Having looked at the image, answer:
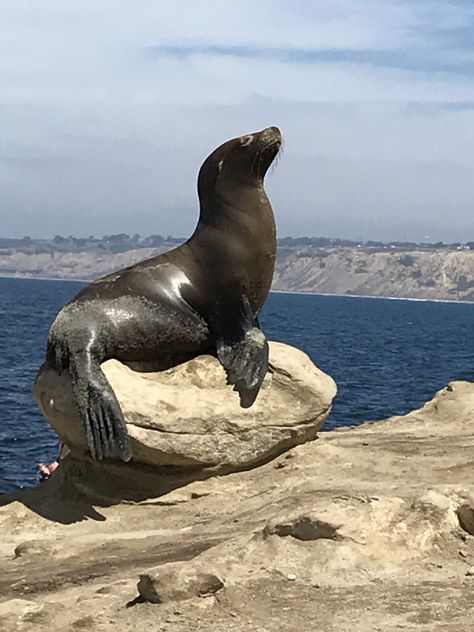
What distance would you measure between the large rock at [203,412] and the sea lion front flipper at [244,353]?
0.25 ft

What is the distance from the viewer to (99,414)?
293 inches

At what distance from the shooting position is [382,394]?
27.7 metres

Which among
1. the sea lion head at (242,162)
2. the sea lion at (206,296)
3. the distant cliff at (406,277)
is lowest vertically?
the distant cliff at (406,277)

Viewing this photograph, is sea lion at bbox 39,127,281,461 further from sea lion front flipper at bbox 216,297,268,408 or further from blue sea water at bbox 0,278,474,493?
blue sea water at bbox 0,278,474,493

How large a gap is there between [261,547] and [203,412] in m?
2.24

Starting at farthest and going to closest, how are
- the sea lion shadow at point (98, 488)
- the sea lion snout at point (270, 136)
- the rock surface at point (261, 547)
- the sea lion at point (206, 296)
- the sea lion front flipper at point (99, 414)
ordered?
the sea lion snout at point (270, 136) < the sea lion at point (206, 296) < the sea lion shadow at point (98, 488) < the sea lion front flipper at point (99, 414) < the rock surface at point (261, 547)

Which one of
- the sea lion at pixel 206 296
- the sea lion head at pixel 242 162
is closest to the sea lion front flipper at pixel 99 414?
the sea lion at pixel 206 296

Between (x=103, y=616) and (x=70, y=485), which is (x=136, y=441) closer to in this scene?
(x=70, y=485)

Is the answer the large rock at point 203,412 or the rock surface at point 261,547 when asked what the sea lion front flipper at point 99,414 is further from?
the rock surface at point 261,547

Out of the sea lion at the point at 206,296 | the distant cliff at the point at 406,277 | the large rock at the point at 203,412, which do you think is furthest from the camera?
the distant cliff at the point at 406,277

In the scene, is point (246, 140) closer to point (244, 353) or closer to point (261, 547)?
point (244, 353)

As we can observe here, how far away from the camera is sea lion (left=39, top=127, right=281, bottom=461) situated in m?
7.90

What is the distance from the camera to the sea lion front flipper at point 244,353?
26.0 ft

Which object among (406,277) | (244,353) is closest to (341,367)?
(244,353)
